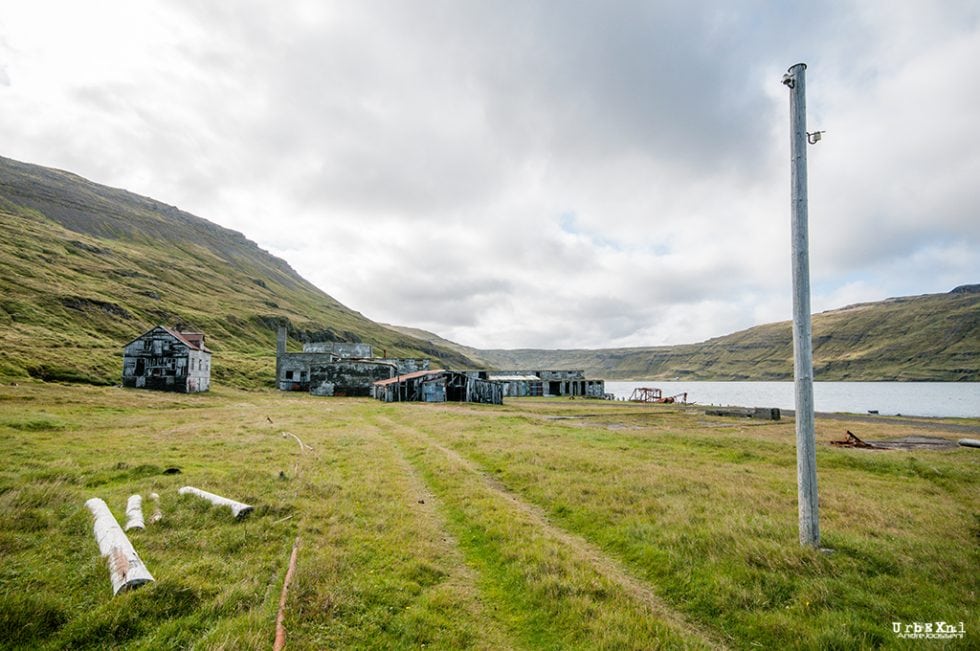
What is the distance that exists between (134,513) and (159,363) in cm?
5753

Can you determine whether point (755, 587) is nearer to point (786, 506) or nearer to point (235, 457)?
point (786, 506)

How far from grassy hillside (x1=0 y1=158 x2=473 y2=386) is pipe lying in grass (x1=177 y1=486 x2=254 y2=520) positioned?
50180 millimetres

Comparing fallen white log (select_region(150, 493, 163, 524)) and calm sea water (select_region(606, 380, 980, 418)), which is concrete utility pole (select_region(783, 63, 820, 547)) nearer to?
fallen white log (select_region(150, 493, 163, 524))

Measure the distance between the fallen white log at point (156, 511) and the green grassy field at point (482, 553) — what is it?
0.26 metres

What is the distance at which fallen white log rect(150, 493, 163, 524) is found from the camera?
10.5 metres

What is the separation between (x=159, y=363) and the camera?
2240 inches

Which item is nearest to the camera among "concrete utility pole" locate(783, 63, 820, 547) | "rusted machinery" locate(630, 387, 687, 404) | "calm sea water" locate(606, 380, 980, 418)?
"concrete utility pole" locate(783, 63, 820, 547)

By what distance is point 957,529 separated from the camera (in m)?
11.2

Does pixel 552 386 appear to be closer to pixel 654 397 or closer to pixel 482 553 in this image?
pixel 654 397

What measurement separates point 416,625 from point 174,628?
3.56 m

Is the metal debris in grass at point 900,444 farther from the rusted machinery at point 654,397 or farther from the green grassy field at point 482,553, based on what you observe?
the rusted machinery at point 654,397

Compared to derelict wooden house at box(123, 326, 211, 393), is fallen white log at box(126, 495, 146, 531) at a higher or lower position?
lower

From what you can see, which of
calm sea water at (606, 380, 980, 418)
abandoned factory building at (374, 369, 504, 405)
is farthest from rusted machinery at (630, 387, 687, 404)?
abandoned factory building at (374, 369, 504, 405)

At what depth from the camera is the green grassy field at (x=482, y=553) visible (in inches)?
266
